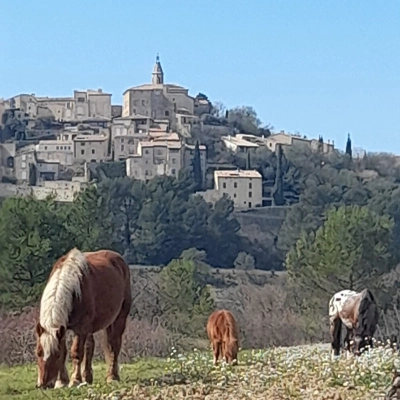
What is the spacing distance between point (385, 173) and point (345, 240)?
1704 inches

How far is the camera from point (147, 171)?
70.2 meters

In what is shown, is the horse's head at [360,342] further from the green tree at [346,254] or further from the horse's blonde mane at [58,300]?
the green tree at [346,254]

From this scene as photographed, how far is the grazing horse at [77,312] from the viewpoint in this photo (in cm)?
699

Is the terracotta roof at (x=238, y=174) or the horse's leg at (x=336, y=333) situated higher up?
the terracotta roof at (x=238, y=174)

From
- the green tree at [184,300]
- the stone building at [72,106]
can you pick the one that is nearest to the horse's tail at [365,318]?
the green tree at [184,300]

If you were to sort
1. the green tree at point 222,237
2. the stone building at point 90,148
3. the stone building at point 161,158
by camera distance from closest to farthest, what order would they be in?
the green tree at point 222,237 < the stone building at point 161,158 < the stone building at point 90,148

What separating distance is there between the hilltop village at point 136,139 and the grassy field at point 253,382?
47933 millimetres

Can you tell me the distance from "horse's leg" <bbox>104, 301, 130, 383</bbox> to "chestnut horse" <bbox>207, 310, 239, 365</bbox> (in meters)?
1.57

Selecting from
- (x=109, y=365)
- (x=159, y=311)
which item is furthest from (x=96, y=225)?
(x=109, y=365)

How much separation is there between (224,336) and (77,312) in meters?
3.00

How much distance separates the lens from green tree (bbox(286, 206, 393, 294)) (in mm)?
25844

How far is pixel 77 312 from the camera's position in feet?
23.7

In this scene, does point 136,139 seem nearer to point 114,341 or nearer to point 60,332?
point 114,341

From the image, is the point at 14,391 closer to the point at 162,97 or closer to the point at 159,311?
the point at 159,311
